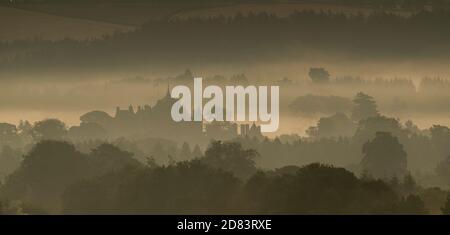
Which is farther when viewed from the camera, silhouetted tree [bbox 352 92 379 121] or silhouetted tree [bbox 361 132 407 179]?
silhouetted tree [bbox 352 92 379 121]

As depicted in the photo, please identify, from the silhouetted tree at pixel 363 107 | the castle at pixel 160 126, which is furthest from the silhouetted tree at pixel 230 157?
the silhouetted tree at pixel 363 107

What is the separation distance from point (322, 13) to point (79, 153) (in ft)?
28.5

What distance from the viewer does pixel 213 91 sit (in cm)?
3148

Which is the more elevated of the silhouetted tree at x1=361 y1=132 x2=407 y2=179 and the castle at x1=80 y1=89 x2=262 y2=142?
the castle at x1=80 y1=89 x2=262 y2=142

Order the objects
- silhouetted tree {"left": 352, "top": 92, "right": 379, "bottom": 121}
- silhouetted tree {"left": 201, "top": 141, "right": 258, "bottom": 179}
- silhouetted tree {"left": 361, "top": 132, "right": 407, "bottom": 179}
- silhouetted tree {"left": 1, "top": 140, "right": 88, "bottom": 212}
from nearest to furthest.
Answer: silhouetted tree {"left": 361, "top": 132, "right": 407, "bottom": 179} → silhouetted tree {"left": 201, "top": 141, "right": 258, "bottom": 179} → silhouetted tree {"left": 352, "top": 92, "right": 379, "bottom": 121} → silhouetted tree {"left": 1, "top": 140, "right": 88, "bottom": 212}

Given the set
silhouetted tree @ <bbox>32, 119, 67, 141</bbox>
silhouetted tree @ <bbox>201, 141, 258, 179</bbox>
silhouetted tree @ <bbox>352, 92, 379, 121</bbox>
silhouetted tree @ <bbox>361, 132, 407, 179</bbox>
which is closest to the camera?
silhouetted tree @ <bbox>361, 132, 407, 179</bbox>

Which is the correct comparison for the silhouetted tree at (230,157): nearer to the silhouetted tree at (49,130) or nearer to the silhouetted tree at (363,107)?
the silhouetted tree at (363,107)

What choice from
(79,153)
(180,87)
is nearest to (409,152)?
(180,87)

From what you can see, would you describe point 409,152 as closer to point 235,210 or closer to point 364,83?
point 364,83

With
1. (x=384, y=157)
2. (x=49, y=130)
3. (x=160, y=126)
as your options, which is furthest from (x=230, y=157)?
(x=49, y=130)

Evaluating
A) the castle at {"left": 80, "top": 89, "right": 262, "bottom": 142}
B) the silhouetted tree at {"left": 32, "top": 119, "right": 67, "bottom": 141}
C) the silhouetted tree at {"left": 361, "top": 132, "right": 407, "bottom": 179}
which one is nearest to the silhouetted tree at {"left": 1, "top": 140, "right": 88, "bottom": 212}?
the silhouetted tree at {"left": 32, "top": 119, "right": 67, "bottom": 141}

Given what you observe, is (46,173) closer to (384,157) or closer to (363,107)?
(363,107)

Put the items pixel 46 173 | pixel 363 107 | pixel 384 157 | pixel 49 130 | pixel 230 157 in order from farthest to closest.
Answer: pixel 49 130 < pixel 46 173 < pixel 363 107 < pixel 230 157 < pixel 384 157

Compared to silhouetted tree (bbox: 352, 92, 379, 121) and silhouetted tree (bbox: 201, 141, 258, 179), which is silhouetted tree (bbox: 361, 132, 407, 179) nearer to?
A: silhouetted tree (bbox: 352, 92, 379, 121)
